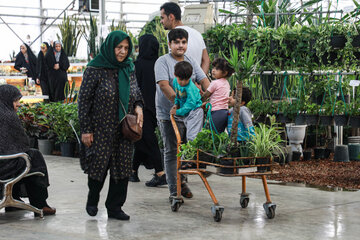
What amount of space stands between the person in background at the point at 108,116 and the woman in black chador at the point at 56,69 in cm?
891

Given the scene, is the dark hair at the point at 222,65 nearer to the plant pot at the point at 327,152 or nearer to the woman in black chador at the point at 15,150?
the woman in black chador at the point at 15,150

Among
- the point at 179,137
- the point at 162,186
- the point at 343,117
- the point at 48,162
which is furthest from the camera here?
the point at 48,162

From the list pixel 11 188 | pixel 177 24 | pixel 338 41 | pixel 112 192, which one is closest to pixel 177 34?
pixel 177 24

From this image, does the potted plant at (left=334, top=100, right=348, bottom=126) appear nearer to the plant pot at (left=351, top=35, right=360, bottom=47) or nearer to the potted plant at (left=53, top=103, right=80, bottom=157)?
the plant pot at (left=351, top=35, right=360, bottom=47)

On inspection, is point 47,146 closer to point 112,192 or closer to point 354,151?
point 354,151

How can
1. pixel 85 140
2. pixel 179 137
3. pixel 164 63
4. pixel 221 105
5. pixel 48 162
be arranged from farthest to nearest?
pixel 48 162 < pixel 221 105 < pixel 164 63 < pixel 179 137 < pixel 85 140

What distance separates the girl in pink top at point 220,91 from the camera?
5043 mm

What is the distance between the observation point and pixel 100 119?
166 inches

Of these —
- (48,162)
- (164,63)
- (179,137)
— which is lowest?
(48,162)

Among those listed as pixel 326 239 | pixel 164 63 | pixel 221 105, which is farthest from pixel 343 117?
pixel 326 239

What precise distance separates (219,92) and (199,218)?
4.19 ft

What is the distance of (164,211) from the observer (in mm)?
4652

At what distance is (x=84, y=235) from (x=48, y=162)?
13.3 feet

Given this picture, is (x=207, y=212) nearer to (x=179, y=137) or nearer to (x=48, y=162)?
(x=179, y=137)
